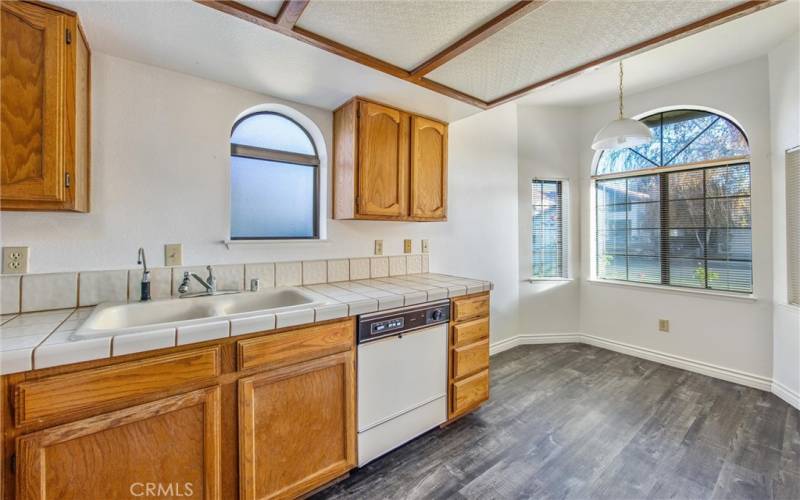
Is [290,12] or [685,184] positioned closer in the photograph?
[290,12]

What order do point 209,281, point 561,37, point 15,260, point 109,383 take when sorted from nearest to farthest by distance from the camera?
point 109,383 < point 15,260 < point 561,37 < point 209,281

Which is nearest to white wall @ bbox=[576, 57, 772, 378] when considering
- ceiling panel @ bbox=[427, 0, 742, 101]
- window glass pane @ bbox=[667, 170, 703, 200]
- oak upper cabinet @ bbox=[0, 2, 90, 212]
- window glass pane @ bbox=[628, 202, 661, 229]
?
window glass pane @ bbox=[667, 170, 703, 200]

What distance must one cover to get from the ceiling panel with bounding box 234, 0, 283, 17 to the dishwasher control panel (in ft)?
4.49

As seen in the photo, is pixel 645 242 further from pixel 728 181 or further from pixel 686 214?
pixel 728 181

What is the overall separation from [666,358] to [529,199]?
2.02 m

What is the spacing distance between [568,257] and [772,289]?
1551 millimetres

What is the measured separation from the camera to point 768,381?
2551 millimetres

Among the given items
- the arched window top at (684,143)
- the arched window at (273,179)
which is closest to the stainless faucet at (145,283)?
the arched window at (273,179)

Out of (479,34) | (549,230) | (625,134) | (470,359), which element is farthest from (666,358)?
(479,34)

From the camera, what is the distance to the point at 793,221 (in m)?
2.33

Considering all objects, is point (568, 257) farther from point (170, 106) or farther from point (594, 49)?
point (170, 106)

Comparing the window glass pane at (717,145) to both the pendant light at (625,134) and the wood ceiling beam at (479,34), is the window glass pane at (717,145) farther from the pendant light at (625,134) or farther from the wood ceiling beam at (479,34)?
the wood ceiling beam at (479,34)

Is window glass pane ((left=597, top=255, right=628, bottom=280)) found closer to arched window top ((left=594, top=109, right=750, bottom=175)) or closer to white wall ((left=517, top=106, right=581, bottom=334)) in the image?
white wall ((left=517, top=106, right=581, bottom=334))

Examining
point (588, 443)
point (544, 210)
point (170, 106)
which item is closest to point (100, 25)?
point (170, 106)
